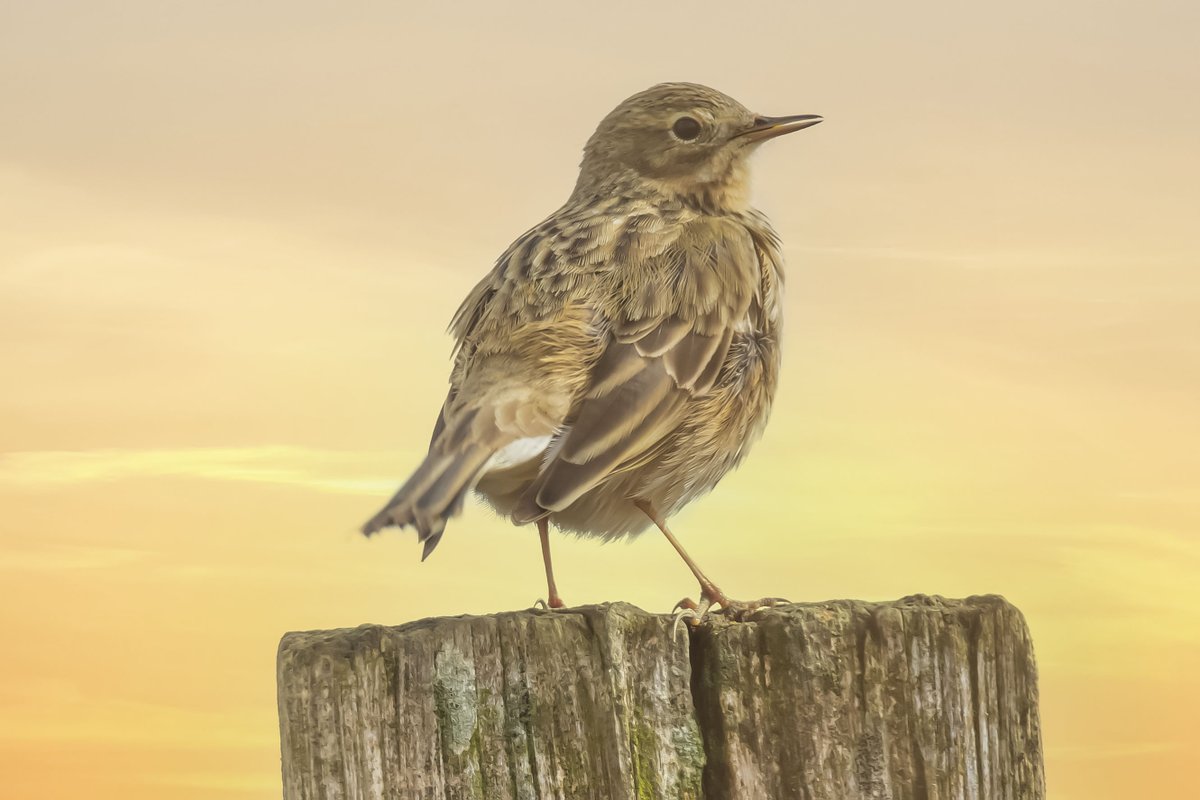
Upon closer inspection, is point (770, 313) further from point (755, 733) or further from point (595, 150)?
point (755, 733)

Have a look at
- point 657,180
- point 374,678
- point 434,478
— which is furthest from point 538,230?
point 374,678

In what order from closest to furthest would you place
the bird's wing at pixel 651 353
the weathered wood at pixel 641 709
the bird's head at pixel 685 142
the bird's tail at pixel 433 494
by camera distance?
the weathered wood at pixel 641 709, the bird's tail at pixel 433 494, the bird's wing at pixel 651 353, the bird's head at pixel 685 142

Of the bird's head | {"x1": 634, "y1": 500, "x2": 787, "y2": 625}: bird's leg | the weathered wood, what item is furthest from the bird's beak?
the weathered wood

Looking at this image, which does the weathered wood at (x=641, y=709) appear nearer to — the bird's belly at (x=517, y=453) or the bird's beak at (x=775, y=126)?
the bird's belly at (x=517, y=453)

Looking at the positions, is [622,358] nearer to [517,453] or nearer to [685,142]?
[517,453]

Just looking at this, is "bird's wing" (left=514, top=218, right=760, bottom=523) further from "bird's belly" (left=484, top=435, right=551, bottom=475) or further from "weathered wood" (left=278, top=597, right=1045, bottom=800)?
"weathered wood" (left=278, top=597, right=1045, bottom=800)

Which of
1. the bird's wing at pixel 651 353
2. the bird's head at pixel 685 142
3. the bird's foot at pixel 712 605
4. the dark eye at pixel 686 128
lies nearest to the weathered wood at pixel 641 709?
the bird's foot at pixel 712 605
